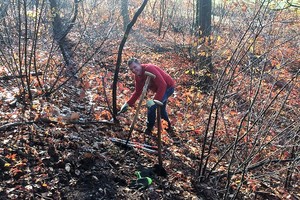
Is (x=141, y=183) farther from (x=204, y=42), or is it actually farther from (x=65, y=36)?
(x=65, y=36)

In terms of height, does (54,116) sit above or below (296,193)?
above

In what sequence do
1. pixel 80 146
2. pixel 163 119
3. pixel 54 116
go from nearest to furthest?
pixel 80 146, pixel 54 116, pixel 163 119

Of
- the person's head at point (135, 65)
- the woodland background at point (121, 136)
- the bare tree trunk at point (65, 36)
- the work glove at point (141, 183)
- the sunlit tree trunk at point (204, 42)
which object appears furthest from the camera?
the sunlit tree trunk at point (204, 42)

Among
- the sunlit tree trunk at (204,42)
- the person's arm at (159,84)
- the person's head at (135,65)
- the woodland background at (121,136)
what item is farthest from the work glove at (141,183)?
the sunlit tree trunk at (204,42)

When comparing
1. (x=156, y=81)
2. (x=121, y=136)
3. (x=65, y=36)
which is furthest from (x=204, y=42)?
(x=121, y=136)

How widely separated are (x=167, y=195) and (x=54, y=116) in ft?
7.85

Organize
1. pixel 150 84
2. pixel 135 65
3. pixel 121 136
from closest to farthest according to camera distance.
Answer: pixel 135 65 < pixel 121 136 < pixel 150 84

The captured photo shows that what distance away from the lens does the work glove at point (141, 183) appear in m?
4.21

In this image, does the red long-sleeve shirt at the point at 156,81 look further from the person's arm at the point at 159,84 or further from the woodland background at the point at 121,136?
the woodland background at the point at 121,136

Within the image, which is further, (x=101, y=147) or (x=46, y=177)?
(x=101, y=147)

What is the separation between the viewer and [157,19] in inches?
688

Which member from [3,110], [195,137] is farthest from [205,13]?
[3,110]

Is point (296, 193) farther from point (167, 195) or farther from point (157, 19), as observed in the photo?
point (157, 19)

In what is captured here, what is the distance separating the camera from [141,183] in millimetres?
4262
